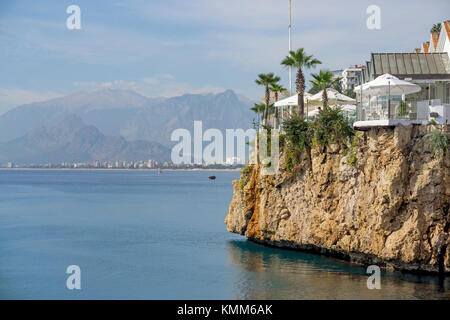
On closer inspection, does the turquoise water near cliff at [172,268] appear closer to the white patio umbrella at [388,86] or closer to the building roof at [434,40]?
the white patio umbrella at [388,86]

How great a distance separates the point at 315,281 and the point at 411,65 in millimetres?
12828

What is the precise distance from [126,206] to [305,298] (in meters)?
51.9

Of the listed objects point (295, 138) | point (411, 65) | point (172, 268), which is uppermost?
point (411, 65)

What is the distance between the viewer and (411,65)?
31.1m

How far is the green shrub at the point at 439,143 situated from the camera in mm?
24500

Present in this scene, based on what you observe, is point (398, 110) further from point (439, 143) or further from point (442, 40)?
point (442, 40)

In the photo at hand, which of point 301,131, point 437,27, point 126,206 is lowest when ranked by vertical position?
point 126,206

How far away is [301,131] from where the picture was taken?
30234 millimetres

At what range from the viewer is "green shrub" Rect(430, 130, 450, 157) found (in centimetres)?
2450

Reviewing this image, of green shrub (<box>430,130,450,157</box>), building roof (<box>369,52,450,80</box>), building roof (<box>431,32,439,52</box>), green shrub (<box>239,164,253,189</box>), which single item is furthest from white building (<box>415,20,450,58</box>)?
green shrub (<box>239,164,253,189</box>)

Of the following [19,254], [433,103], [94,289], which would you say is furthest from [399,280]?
[19,254]

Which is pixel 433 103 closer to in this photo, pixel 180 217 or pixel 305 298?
pixel 305 298

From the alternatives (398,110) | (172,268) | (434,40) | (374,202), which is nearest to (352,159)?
(374,202)

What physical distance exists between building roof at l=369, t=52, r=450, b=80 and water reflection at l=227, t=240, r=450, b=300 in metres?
9.99
